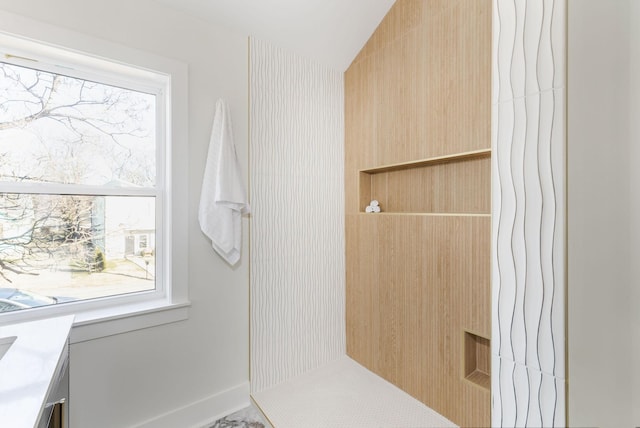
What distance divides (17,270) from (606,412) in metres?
1.93

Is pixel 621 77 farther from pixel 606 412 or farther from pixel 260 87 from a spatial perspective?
pixel 260 87

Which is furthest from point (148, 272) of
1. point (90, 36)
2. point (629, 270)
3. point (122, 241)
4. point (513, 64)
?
point (629, 270)

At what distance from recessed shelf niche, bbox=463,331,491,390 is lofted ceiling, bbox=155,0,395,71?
1.75 metres

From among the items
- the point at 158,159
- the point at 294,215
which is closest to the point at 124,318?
the point at 158,159

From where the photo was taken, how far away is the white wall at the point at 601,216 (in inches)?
23.4

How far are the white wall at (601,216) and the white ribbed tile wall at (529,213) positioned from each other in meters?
0.02

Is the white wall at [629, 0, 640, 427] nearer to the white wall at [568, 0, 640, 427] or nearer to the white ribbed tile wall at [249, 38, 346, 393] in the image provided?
the white wall at [568, 0, 640, 427]

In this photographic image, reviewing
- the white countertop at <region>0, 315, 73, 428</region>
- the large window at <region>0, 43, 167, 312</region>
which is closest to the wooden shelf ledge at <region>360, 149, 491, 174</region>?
the large window at <region>0, 43, 167, 312</region>

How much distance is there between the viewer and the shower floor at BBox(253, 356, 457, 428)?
1454 mm

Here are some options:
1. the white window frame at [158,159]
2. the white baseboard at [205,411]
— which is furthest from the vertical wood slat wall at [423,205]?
the white window frame at [158,159]

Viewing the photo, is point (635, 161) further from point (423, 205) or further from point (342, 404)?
point (342, 404)

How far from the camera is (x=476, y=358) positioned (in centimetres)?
141

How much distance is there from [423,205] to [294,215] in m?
0.75

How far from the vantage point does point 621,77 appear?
0.69 meters
